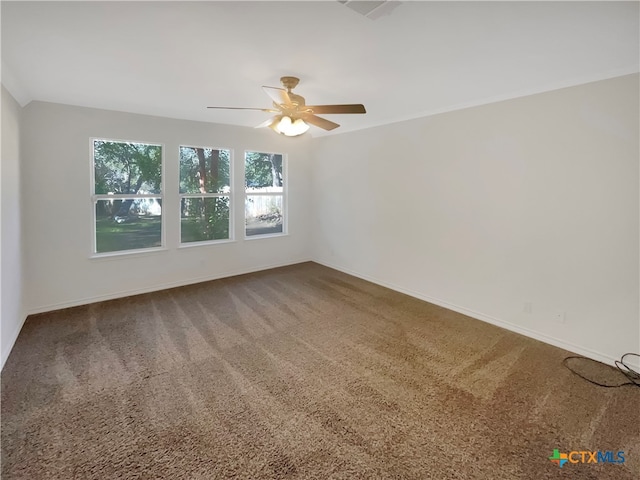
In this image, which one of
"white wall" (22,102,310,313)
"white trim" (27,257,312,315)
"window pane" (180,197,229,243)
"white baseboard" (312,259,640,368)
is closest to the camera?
"white baseboard" (312,259,640,368)

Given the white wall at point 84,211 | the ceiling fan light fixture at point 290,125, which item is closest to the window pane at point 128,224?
the white wall at point 84,211

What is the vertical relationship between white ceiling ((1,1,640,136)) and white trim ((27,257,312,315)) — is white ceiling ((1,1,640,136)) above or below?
above

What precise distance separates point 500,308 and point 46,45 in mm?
4676

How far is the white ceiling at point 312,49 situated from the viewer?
1850mm

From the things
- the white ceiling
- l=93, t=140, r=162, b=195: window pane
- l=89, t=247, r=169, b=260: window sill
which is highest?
the white ceiling

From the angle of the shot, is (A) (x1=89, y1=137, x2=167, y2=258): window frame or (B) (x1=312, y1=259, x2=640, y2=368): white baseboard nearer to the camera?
(B) (x1=312, y1=259, x2=640, y2=368): white baseboard

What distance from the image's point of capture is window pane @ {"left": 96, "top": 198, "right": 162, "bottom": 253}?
166 inches

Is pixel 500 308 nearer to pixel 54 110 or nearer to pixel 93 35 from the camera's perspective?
pixel 93 35

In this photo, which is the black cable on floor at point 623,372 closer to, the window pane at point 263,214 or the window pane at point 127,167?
the window pane at point 263,214

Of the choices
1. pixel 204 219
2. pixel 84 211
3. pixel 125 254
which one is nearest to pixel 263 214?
pixel 204 219

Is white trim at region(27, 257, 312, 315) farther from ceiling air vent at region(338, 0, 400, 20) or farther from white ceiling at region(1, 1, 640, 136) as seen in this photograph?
ceiling air vent at region(338, 0, 400, 20)

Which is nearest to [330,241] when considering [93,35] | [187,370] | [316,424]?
[187,370]

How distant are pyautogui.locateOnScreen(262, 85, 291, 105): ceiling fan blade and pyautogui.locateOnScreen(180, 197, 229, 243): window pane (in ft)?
8.88

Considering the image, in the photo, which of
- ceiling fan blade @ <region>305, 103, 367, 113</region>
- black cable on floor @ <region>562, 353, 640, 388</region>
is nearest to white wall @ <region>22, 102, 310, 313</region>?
ceiling fan blade @ <region>305, 103, 367, 113</region>
